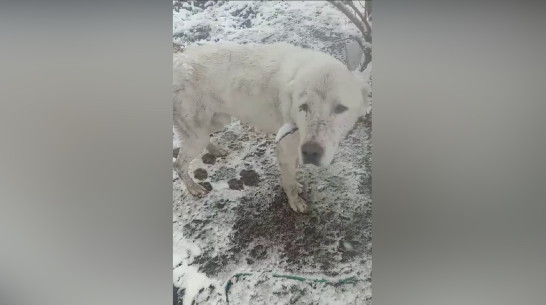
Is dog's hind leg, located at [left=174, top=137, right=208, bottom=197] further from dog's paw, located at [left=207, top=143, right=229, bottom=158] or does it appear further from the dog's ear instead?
the dog's ear

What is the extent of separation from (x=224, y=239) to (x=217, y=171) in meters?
0.25

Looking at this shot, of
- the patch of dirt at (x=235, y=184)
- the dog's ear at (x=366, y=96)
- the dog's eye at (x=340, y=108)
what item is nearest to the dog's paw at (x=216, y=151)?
the patch of dirt at (x=235, y=184)

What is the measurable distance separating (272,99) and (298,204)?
0.40m

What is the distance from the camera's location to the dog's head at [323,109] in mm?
1467

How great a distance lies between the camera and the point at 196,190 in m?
1.48

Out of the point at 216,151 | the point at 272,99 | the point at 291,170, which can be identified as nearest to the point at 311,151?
the point at 291,170

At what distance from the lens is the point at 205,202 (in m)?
1.49

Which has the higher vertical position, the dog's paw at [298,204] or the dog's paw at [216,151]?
the dog's paw at [216,151]

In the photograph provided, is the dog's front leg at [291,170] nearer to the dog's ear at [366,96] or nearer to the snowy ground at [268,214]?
the snowy ground at [268,214]

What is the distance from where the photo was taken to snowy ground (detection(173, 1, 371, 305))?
1.47 m
